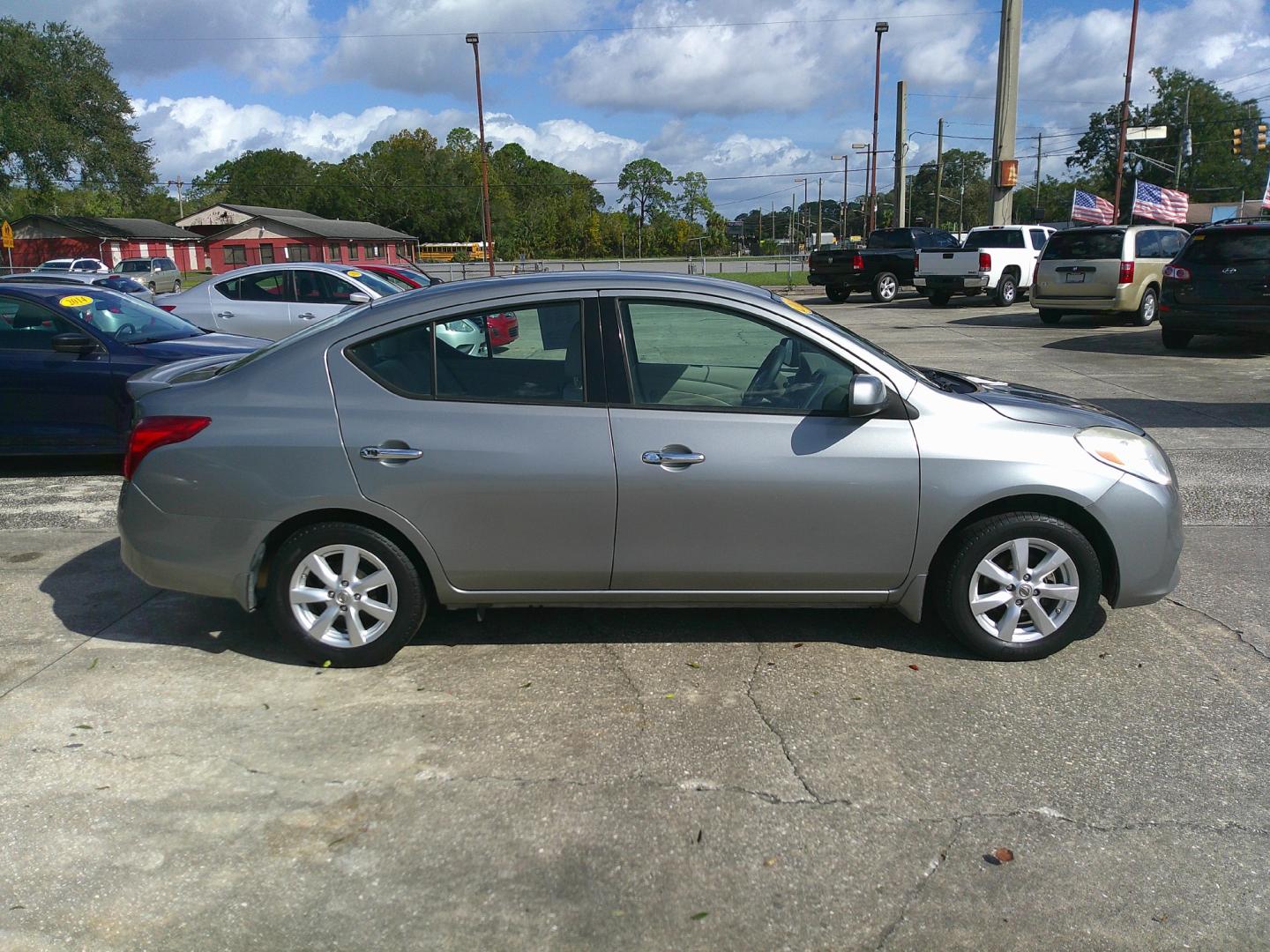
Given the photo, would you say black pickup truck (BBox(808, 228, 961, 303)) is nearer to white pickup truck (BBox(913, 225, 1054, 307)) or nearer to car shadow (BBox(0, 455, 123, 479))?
white pickup truck (BBox(913, 225, 1054, 307))

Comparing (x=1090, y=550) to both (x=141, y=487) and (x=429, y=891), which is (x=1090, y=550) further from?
(x=141, y=487)

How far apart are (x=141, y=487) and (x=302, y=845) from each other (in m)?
1.95

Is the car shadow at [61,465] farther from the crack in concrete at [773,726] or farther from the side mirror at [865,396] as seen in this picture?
the side mirror at [865,396]

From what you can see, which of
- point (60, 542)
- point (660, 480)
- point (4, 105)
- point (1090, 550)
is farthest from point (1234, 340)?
point (4, 105)

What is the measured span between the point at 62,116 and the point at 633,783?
269 ft

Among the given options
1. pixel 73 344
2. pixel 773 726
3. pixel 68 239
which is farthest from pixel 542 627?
pixel 68 239

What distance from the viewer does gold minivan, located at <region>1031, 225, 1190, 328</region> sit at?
18906 mm

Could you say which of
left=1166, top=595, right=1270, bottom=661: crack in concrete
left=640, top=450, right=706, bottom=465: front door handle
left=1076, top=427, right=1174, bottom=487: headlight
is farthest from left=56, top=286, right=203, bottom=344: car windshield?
left=1166, top=595, right=1270, bottom=661: crack in concrete

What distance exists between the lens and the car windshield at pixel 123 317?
8.26 meters

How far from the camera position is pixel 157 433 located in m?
4.48

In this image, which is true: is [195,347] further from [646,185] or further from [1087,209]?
[646,185]

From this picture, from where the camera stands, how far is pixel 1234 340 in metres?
16.9

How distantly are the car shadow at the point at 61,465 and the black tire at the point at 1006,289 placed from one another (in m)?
22.2

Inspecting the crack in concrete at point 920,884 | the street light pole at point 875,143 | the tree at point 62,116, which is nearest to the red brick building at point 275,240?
the tree at point 62,116
